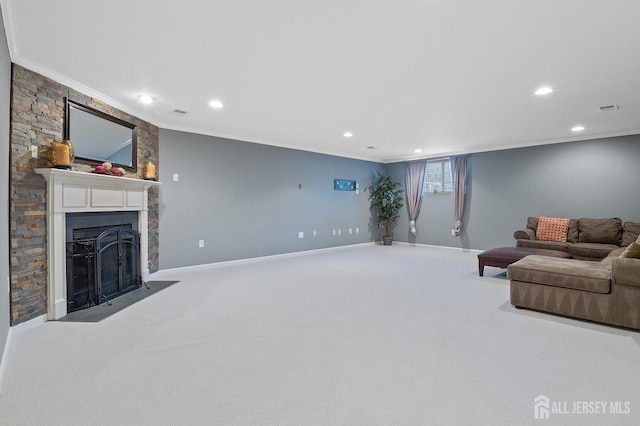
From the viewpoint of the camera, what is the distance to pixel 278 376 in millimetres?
2045

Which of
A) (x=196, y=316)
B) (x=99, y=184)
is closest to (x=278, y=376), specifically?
(x=196, y=316)

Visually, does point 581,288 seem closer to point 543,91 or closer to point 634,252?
point 634,252

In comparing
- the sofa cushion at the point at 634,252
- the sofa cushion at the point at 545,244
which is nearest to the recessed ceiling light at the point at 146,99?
the sofa cushion at the point at 634,252

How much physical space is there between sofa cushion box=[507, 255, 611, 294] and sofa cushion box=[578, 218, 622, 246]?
2375 millimetres

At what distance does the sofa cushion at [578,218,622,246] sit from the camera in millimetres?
5309

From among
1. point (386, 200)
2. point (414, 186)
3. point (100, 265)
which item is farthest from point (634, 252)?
point (386, 200)

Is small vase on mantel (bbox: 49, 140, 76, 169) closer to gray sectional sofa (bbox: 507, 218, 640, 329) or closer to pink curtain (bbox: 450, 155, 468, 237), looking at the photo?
gray sectional sofa (bbox: 507, 218, 640, 329)

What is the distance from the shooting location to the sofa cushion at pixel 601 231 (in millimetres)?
5309

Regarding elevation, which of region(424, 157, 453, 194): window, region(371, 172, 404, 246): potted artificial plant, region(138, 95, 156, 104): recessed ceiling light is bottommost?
region(371, 172, 404, 246): potted artificial plant

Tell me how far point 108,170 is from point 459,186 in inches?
274

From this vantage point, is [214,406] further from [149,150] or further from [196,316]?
[149,150]

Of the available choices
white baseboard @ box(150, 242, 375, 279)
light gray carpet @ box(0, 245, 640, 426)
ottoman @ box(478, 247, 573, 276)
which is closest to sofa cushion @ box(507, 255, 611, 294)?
light gray carpet @ box(0, 245, 640, 426)

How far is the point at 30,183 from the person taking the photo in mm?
2951

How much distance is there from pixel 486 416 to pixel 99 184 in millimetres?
4168
